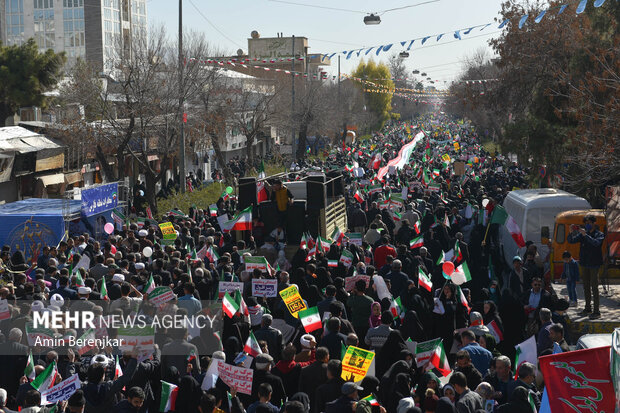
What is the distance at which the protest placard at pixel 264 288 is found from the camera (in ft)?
37.7

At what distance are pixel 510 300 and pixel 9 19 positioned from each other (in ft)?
354

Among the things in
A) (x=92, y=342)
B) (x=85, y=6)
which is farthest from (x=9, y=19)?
(x=92, y=342)

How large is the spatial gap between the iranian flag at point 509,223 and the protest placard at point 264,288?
6.11 m

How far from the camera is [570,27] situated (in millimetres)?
24203

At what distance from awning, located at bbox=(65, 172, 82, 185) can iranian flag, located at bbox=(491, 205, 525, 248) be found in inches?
788

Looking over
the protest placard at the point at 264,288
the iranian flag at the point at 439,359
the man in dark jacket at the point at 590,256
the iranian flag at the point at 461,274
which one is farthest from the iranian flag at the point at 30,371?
the man in dark jacket at the point at 590,256

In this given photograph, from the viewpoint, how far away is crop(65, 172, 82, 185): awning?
32.2m

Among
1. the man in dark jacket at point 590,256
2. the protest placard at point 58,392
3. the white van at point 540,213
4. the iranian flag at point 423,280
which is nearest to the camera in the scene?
the protest placard at point 58,392

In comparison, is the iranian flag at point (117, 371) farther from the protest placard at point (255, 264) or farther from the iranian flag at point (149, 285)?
the protest placard at point (255, 264)

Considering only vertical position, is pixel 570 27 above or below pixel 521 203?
above

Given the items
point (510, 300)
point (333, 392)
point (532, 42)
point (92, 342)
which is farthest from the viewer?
point (532, 42)

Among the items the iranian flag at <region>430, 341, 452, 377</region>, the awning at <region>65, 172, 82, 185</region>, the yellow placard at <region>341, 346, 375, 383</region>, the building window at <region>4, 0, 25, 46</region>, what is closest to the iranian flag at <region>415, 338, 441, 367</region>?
the iranian flag at <region>430, 341, 452, 377</region>

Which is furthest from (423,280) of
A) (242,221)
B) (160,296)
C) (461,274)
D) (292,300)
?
(242,221)

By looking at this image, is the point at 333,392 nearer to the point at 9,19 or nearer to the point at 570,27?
the point at 570,27
